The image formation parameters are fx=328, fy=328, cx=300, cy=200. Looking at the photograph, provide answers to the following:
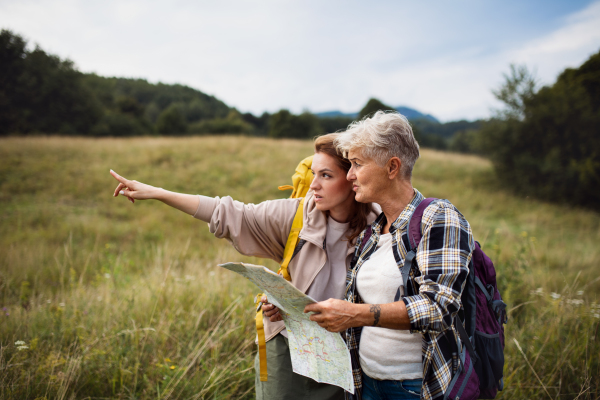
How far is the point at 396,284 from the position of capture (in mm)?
1580

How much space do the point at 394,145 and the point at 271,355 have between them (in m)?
1.39

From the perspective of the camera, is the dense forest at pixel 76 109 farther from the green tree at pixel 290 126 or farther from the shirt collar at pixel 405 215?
the shirt collar at pixel 405 215

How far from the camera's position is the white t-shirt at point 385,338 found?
5.21ft

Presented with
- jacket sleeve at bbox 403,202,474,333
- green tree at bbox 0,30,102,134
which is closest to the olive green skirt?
jacket sleeve at bbox 403,202,474,333

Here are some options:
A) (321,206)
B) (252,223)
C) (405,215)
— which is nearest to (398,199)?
(405,215)

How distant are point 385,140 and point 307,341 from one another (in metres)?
1.07

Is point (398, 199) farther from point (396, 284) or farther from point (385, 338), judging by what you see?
point (385, 338)

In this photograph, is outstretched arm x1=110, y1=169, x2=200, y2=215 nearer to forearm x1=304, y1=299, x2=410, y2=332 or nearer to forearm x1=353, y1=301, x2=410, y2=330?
forearm x1=304, y1=299, x2=410, y2=332

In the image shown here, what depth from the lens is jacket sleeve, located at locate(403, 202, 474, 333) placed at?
1.30 metres

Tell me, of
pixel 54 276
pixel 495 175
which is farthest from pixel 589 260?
pixel 495 175

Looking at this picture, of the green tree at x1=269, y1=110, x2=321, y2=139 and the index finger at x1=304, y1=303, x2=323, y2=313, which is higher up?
the green tree at x1=269, y1=110, x2=321, y2=139

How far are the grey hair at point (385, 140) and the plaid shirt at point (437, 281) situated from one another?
0.87ft

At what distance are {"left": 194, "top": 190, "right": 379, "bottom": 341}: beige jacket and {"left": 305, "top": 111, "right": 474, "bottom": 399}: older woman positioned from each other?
245 millimetres

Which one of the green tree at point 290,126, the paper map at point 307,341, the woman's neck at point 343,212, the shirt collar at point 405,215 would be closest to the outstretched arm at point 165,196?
the paper map at point 307,341
